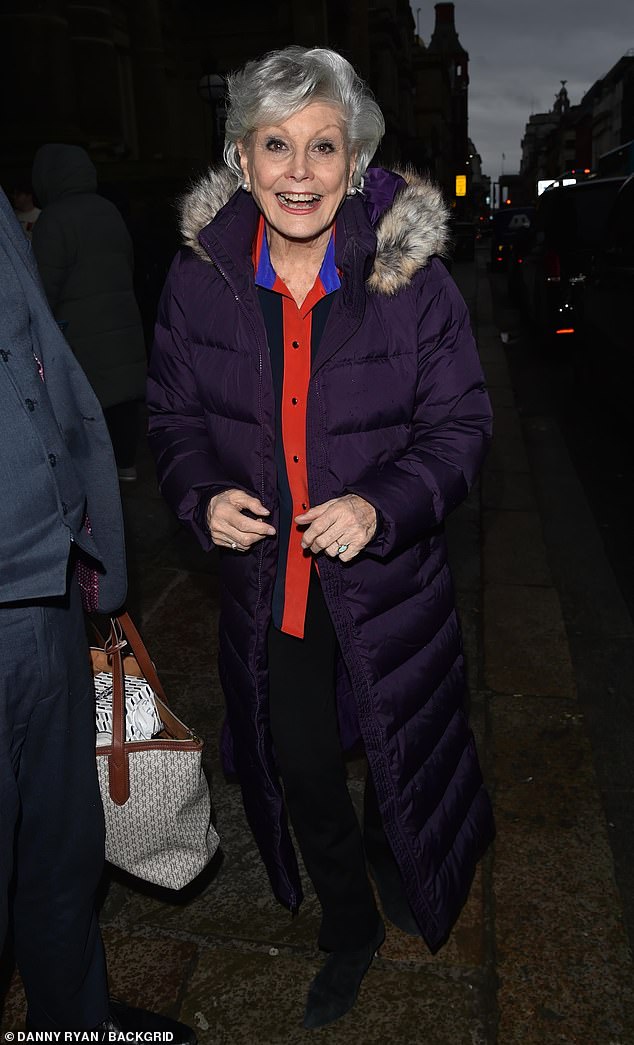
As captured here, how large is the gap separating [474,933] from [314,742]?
831mm

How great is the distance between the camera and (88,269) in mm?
6055

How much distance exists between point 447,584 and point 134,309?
452cm

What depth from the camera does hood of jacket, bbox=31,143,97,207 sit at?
5.79 metres

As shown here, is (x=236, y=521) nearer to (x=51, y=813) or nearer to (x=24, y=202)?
(x=51, y=813)

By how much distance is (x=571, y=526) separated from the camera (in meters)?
6.62

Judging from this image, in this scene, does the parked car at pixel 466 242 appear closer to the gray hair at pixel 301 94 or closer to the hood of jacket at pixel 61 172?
the hood of jacket at pixel 61 172

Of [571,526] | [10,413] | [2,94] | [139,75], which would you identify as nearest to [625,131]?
[139,75]

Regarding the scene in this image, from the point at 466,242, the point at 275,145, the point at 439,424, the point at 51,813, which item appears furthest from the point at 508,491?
the point at 466,242

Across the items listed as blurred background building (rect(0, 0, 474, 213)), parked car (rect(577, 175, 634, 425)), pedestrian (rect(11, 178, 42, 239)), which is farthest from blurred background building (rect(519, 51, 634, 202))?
pedestrian (rect(11, 178, 42, 239))

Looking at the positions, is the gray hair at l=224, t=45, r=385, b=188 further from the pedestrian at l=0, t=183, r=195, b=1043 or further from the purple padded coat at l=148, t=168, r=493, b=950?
the pedestrian at l=0, t=183, r=195, b=1043

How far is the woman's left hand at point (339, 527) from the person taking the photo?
6.86 feet

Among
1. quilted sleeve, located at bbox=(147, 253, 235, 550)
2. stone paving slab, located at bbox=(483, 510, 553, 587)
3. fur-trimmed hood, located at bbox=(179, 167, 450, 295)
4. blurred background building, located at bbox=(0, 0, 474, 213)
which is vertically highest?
blurred background building, located at bbox=(0, 0, 474, 213)

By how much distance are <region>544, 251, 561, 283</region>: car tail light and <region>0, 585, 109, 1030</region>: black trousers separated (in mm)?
11603

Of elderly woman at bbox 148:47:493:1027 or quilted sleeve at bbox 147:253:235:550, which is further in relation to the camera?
quilted sleeve at bbox 147:253:235:550
